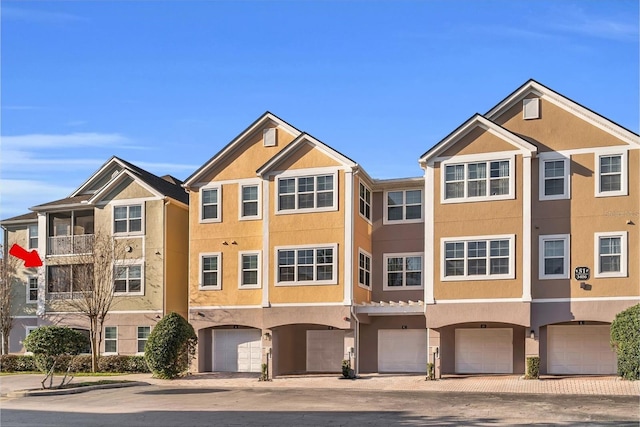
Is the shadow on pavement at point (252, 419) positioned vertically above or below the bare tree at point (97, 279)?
below

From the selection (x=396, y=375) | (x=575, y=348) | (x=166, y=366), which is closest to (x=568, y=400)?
(x=575, y=348)

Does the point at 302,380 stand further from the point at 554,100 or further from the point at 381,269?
the point at 554,100

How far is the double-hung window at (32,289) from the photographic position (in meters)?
40.9

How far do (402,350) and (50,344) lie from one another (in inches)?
573

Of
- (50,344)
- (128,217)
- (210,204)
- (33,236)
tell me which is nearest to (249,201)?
(210,204)

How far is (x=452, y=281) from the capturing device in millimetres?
29125

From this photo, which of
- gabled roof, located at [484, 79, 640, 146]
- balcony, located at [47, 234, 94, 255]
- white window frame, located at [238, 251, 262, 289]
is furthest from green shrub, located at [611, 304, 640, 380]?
balcony, located at [47, 234, 94, 255]

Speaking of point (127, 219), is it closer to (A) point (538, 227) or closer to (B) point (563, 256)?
(A) point (538, 227)

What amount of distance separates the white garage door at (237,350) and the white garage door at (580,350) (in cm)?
1262

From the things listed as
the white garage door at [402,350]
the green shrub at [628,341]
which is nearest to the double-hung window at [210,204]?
the white garage door at [402,350]

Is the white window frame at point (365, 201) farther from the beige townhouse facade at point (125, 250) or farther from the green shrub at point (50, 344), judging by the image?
the green shrub at point (50, 344)

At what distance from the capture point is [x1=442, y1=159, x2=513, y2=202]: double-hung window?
94.5ft

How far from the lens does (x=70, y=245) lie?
38250 mm

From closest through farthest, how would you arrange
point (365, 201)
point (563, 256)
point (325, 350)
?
point (563, 256) < point (365, 201) < point (325, 350)
